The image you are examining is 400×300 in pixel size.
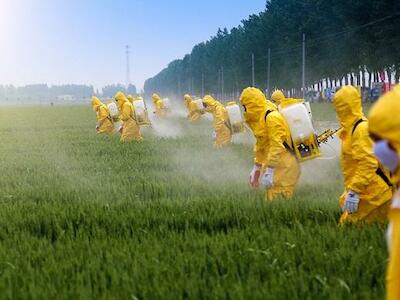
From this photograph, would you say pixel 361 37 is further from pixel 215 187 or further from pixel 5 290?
pixel 5 290

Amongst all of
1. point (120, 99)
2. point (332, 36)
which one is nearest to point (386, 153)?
point (120, 99)

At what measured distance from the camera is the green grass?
4.50 meters

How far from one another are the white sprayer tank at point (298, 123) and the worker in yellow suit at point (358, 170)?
5.09 feet

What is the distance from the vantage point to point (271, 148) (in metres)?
8.20

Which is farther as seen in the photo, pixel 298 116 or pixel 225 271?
pixel 298 116

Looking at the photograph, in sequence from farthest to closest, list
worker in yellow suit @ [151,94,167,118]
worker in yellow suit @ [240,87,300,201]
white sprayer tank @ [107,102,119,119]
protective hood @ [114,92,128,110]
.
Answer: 1. worker in yellow suit @ [151,94,167,118]
2. white sprayer tank @ [107,102,119,119]
3. protective hood @ [114,92,128,110]
4. worker in yellow suit @ [240,87,300,201]

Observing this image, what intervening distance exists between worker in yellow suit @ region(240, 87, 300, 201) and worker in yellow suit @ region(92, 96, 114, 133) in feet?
56.1

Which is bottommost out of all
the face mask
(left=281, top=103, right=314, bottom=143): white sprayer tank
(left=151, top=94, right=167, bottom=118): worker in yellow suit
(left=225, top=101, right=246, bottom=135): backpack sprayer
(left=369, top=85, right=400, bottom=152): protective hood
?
(left=151, top=94, right=167, bottom=118): worker in yellow suit

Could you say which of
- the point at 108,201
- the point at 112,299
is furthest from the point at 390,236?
the point at 108,201

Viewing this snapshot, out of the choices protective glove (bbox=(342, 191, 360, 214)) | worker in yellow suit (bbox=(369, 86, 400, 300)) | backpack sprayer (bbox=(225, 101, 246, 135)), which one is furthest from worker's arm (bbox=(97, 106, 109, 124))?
worker in yellow suit (bbox=(369, 86, 400, 300))

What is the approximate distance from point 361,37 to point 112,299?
41.1 m

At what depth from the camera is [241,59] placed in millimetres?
78062

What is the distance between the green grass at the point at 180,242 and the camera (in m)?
4.50

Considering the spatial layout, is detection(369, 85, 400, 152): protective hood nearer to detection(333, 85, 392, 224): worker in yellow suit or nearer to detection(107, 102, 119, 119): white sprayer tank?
detection(333, 85, 392, 224): worker in yellow suit
